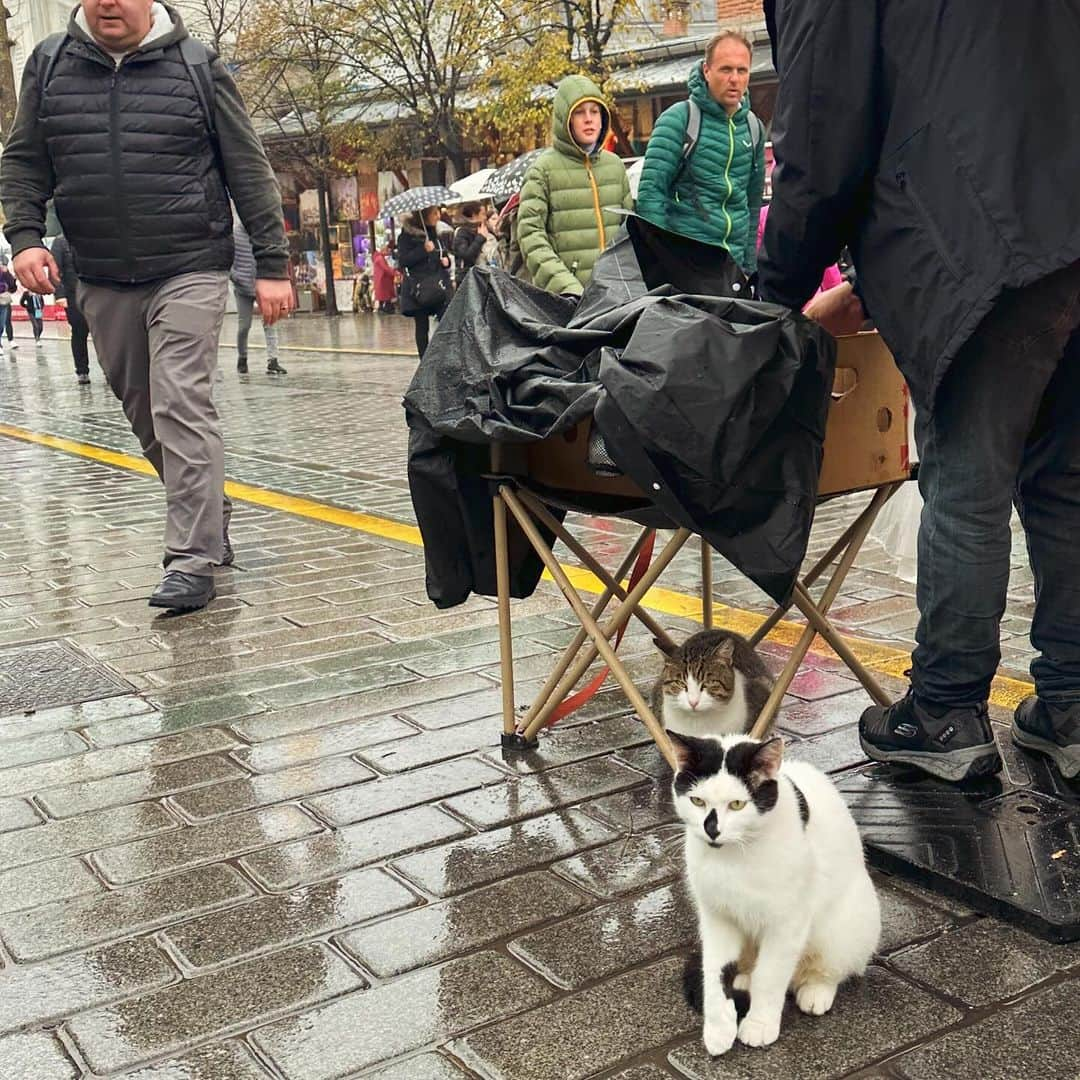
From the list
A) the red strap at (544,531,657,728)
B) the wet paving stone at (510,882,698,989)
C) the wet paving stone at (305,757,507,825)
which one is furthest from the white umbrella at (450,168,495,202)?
the wet paving stone at (510,882,698,989)

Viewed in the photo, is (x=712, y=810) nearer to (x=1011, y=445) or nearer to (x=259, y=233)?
(x=1011, y=445)

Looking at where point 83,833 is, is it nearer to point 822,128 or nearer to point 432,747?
point 432,747

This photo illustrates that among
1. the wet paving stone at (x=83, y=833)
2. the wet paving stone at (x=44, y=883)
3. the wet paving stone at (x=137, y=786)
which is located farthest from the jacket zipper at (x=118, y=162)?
the wet paving stone at (x=44, y=883)

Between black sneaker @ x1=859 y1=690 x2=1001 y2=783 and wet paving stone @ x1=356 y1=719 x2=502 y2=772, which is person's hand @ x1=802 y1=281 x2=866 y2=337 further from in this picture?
wet paving stone @ x1=356 y1=719 x2=502 y2=772

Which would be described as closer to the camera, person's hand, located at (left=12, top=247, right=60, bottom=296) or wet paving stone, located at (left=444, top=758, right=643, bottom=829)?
wet paving stone, located at (left=444, top=758, right=643, bottom=829)

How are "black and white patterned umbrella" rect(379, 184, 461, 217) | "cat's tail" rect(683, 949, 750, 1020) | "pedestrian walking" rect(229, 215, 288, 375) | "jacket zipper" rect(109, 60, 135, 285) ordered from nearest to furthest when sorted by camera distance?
1. "cat's tail" rect(683, 949, 750, 1020)
2. "jacket zipper" rect(109, 60, 135, 285)
3. "pedestrian walking" rect(229, 215, 288, 375)
4. "black and white patterned umbrella" rect(379, 184, 461, 217)

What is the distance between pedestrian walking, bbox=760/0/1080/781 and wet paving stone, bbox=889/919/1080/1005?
0.65m

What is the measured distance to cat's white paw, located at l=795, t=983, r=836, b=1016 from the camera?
2.45 metres

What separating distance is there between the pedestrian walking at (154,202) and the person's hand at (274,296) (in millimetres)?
129

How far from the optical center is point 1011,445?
3.12m

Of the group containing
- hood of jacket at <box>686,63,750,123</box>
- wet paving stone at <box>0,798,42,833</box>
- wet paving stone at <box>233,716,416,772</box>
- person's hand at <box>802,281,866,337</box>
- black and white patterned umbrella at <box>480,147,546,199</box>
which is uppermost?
hood of jacket at <box>686,63,750,123</box>

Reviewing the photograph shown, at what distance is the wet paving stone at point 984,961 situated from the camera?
252 cm

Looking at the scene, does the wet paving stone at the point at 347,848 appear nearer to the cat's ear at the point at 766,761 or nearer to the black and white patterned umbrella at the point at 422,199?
the cat's ear at the point at 766,761

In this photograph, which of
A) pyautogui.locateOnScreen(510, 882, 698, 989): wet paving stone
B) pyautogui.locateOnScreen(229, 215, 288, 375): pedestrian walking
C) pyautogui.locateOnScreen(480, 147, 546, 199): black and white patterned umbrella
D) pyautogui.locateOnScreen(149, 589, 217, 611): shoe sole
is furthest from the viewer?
pyautogui.locateOnScreen(480, 147, 546, 199): black and white patterned umbrella
